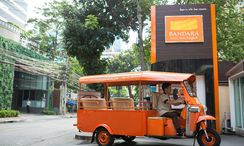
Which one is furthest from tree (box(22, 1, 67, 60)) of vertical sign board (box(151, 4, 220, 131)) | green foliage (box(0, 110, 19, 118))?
vertical sign board (box(151, 4, 220, 131))

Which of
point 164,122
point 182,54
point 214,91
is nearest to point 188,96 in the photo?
point 164,122

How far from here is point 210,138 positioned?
8094mm

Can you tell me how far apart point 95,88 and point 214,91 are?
6058 mm

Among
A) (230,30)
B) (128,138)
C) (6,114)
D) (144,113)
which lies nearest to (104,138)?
(128,138)

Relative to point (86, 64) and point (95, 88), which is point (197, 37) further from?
point (86, 64)

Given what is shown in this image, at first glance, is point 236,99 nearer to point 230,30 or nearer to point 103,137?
point 103,137

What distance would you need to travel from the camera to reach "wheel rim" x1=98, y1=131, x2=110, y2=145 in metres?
9.40

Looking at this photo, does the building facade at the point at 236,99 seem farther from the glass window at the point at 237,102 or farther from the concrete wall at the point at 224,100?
the concrete wall at the point at 224,100

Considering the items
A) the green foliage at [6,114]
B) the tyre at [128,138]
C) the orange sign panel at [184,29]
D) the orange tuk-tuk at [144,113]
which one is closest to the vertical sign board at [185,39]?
the orange sign panel at [184,29]

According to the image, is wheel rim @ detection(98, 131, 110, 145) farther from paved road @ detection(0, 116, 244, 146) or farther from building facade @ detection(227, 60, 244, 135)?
building facade @ detection(227, 60, 244, 135)

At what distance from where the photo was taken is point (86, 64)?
1875cm

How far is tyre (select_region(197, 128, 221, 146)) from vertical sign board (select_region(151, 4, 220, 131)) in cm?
545

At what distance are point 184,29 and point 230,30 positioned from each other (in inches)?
310

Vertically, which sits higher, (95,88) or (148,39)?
(148,39)
